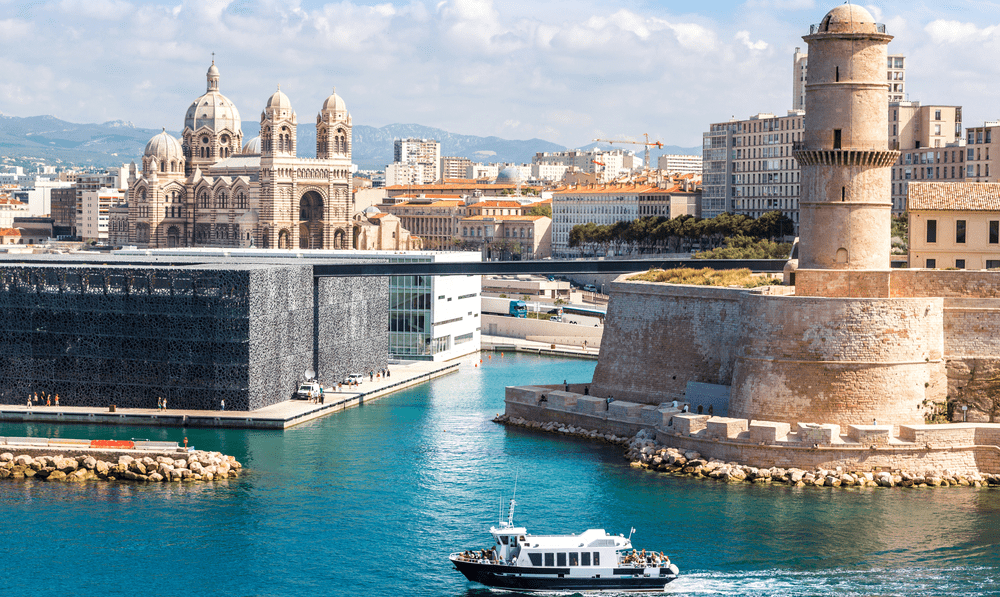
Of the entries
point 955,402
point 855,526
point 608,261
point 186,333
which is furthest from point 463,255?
point 855,526

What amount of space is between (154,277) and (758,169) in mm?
81086

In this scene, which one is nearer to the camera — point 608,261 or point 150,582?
point 150,582

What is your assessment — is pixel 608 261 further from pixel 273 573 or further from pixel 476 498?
pixel 273 573

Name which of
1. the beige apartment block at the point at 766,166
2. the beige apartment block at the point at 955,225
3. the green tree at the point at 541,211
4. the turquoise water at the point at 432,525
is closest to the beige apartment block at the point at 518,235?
the green tree at the point at 541,211

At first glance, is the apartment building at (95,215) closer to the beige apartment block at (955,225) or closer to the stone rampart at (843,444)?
the beige apartment block at (955,225)

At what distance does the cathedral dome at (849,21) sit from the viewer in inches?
1729

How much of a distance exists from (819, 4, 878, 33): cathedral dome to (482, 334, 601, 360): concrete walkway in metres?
38.6

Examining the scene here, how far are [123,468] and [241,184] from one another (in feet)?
333

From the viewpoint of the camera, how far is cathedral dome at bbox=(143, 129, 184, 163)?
14962 centimetres

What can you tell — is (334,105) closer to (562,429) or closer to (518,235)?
(518,235)

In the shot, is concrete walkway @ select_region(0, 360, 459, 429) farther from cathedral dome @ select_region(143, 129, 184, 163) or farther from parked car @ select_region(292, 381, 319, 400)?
cathedral dome @ select_region(143, 129, 184, 163)

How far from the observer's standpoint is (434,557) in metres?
33.7

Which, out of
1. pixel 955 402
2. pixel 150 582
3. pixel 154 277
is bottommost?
pixel 150 582

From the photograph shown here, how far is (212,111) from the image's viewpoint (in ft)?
501
